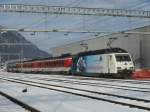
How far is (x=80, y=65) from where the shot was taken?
187ft

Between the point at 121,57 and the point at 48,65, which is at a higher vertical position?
the point at 121,57

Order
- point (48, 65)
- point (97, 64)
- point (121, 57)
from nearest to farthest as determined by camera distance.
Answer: point (121, 57) → point (97, 64) → point (48, 65)

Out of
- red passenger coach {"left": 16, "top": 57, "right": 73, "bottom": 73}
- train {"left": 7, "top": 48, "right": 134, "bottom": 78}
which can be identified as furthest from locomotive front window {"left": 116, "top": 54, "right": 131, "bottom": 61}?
red passenger coach {"left": 16, "top": 57, "right": 73, "bottom": 73}

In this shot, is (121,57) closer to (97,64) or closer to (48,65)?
(97,64)

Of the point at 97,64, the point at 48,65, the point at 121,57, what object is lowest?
the point at 48,65

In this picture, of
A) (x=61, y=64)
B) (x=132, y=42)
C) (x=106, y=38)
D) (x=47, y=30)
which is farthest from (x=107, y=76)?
(x=106, y=38)

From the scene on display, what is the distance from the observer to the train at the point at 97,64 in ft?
147

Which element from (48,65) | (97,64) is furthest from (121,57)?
(48,65)

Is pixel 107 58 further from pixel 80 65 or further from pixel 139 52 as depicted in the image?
pixel 139 52

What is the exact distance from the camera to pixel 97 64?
161 ft

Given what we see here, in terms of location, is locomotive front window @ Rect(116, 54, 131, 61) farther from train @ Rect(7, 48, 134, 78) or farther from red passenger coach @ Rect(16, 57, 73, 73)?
red passenger coach @ Rect(16, 57, 73, 73)

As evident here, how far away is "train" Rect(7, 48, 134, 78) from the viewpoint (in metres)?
44.9

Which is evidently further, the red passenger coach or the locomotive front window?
the red passenger coach

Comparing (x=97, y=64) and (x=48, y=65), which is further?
(x=48, y=65)
